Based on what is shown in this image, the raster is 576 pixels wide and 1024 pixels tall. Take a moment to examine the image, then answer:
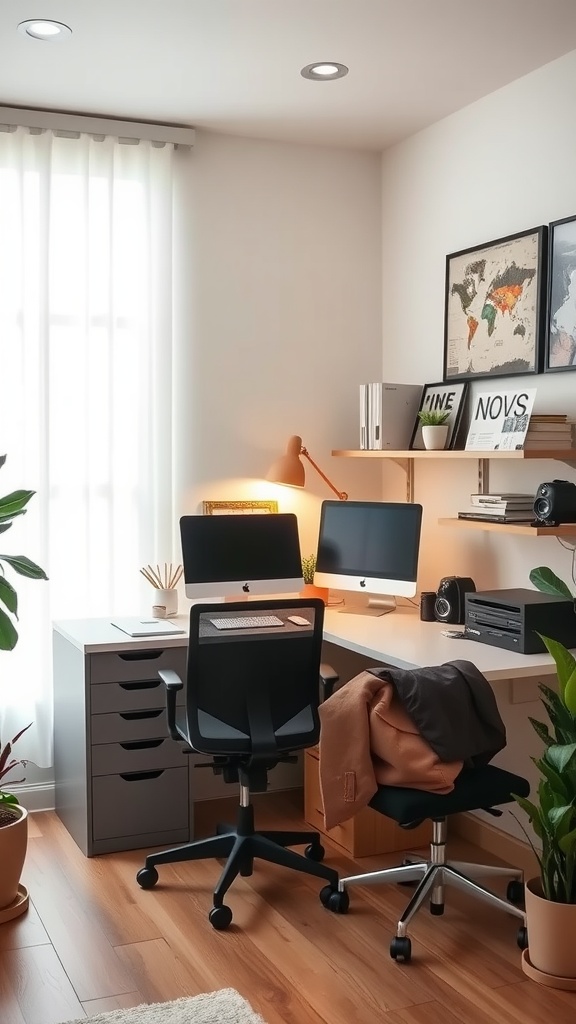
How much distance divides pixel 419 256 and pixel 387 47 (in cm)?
105

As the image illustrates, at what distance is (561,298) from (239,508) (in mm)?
1539

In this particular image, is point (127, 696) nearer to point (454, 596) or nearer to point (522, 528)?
point (454, 596)

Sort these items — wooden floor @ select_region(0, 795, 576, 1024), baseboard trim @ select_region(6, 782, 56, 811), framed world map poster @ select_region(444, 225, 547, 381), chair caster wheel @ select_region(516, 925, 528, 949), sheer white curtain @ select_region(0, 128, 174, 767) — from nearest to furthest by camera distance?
wooden floor @ select_region(0, 795, 576, 1024), chair caster wheel @ select_region(516, 925, 528, 949), framed world map poster @ select_region(444, 225, 547, 381), sheer white curtain @ select_region(0, 128, 174, 767), baseboard trim @ select_region(6, 782, 56, 811)

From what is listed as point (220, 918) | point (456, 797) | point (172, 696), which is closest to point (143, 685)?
point (172, 696)

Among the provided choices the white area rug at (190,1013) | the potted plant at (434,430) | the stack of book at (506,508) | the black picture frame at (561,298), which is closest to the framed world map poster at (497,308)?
the black picture frame at (561,298)

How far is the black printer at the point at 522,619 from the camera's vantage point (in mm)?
3072

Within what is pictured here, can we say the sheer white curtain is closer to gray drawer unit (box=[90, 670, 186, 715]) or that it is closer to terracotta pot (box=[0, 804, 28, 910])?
gray drawer unit (box=[90, 670, 186, 715])

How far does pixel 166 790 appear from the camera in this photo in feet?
11.9

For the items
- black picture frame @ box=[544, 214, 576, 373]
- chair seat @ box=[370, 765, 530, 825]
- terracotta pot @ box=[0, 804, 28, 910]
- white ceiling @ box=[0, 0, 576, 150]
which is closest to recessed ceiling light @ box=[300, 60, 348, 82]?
white ceiling @ box=[0, 0, 576, 150]

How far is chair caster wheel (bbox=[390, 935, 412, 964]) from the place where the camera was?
109 inches

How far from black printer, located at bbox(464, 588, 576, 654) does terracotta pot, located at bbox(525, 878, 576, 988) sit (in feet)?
2.35

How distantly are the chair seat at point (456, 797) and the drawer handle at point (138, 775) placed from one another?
1.05 meters

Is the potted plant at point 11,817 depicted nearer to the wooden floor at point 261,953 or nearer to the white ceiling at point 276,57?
the wooden floor at point 261,953

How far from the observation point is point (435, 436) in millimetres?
3764
